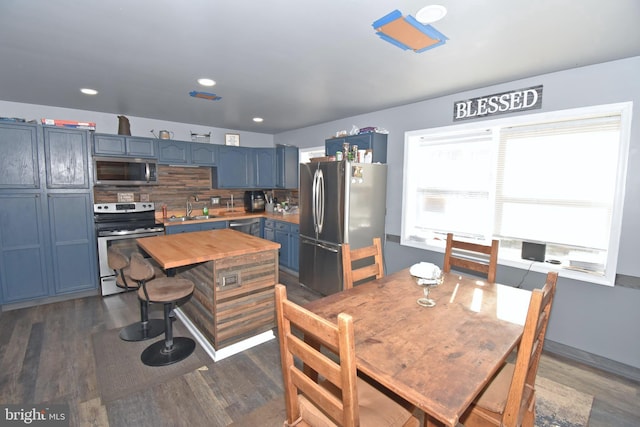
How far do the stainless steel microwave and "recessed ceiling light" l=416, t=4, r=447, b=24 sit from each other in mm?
3998

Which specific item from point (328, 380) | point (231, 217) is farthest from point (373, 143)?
point (328, 380)

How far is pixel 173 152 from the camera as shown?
4438 mm

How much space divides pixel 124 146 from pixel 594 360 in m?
5.62

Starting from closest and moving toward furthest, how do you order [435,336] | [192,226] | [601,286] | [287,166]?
[435,336] < [601,286] < [192,226] < [287,166]

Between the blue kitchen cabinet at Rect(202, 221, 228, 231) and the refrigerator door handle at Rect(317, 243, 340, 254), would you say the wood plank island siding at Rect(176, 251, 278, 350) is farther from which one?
the blue kitchen cabinet at Rect(202, 221, 228, 231)

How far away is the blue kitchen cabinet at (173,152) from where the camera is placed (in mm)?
4328

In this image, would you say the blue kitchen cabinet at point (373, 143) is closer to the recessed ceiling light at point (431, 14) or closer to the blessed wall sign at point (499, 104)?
the blessed wall sign at point (499, 104)

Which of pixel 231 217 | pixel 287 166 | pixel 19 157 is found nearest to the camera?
pixel 19 157

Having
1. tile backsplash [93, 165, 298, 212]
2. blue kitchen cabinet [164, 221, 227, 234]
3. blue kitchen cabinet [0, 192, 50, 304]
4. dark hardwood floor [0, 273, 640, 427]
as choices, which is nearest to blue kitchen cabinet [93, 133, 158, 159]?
tile backsplash [93, 165, 298, 212]

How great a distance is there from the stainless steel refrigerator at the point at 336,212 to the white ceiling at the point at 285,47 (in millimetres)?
851

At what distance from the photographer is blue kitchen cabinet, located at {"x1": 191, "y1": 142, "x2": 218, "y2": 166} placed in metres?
4.65

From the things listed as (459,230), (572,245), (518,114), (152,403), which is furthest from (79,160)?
(572,245)

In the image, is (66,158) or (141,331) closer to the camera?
(141,331)

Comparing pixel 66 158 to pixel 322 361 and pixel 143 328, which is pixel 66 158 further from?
pixel 322 361
